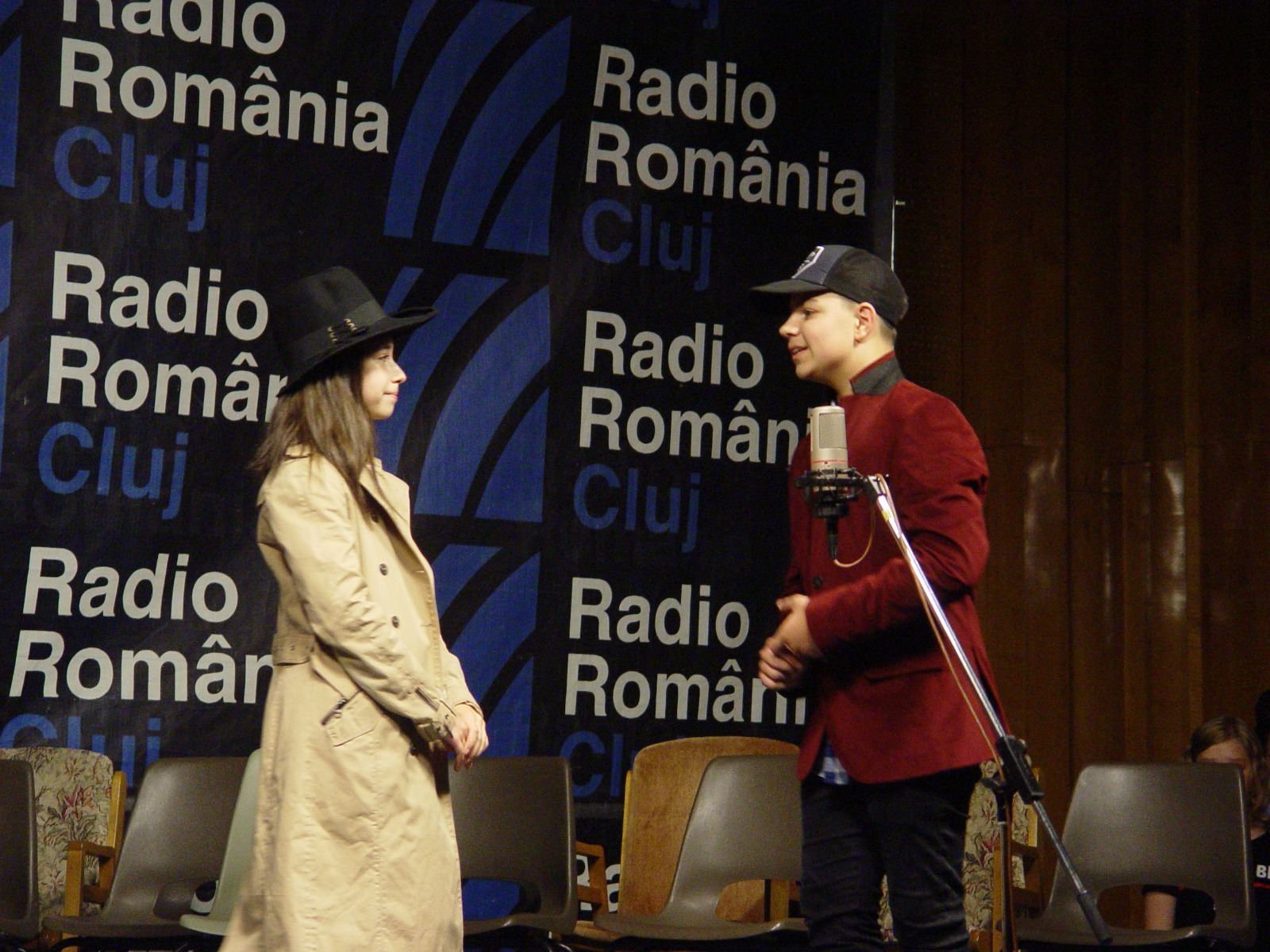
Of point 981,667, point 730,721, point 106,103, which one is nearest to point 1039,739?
point 730,721

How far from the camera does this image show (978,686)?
80.9 inches

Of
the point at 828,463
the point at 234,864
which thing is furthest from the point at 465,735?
the point at 234,864

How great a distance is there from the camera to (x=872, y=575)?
236 centimetres

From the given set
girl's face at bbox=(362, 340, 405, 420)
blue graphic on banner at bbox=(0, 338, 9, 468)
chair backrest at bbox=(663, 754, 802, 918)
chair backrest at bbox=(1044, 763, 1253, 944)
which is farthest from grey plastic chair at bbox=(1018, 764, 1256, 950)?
blue graphic on banner at bbox=(0, 338, 9, 468)

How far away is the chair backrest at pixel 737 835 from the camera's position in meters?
3.90

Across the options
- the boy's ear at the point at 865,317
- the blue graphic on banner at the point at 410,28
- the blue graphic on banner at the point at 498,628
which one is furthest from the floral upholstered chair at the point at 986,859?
the blue graphic on banner at the point at 410,28

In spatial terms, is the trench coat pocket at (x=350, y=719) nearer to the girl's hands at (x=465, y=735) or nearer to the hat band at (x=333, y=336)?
the girl's hands at (x=465, y=735)

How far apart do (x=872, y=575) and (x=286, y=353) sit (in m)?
1.15

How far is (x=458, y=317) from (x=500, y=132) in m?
0.59

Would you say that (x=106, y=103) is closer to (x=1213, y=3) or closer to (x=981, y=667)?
(x=981, y=667)

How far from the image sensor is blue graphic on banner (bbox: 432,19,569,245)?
454 centimetres

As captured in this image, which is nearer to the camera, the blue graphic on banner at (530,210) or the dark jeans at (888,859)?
the dark jeans at (888,859)

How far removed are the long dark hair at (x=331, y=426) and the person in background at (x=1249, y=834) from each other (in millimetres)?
2499

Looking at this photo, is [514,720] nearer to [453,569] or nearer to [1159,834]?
[453,569]
